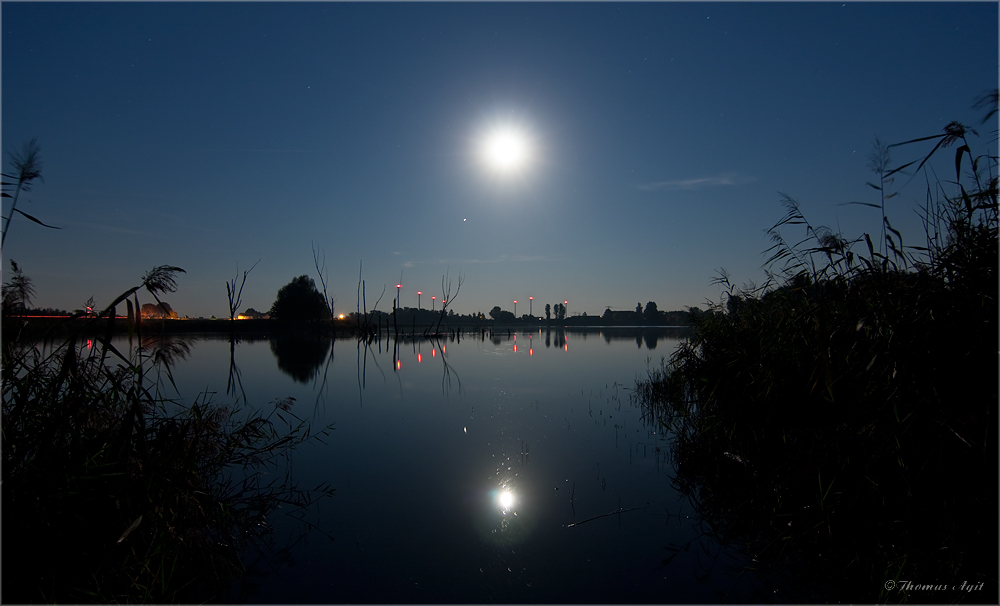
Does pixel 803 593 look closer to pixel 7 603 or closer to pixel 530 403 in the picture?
pixel 7 603

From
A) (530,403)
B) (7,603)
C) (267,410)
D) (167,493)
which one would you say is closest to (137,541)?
(167,493)

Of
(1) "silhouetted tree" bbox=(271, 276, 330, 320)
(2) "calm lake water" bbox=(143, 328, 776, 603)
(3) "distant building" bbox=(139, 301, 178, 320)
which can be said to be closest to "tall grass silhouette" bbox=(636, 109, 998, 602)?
(2) "calm lake water" bbox=(143, 328, 776, 603)

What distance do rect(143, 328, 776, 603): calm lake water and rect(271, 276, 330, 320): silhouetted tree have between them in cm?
5218

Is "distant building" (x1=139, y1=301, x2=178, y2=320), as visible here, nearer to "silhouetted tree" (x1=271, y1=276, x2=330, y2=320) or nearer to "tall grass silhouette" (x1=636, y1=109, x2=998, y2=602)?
"tall grass silhouette" (x1=636, y1=109, x2=998, y2=602)

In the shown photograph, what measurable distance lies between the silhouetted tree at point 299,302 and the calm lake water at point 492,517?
52.2 m

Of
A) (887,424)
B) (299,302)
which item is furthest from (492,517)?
(299,302)

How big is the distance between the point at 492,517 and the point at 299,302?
60.3 metres

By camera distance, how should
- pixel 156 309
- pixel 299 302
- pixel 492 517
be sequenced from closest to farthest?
pixel 156 309
pixel 492 517
pixel 299 302

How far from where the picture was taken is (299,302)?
59.2m

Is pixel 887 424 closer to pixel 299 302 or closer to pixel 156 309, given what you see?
pixel 156 309

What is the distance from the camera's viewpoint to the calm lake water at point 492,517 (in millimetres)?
3545

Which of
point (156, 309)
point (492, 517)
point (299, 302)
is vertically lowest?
point (492, 517)

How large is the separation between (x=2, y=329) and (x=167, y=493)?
1.71 meters

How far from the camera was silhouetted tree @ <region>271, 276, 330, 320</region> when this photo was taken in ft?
194
